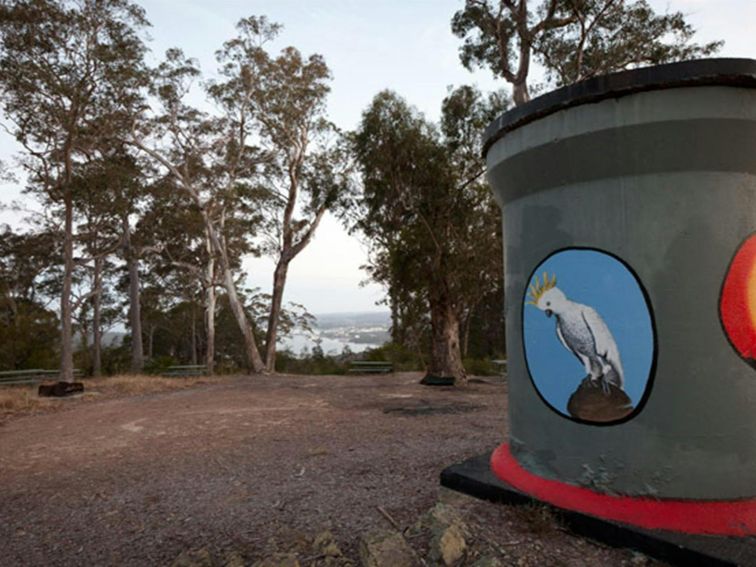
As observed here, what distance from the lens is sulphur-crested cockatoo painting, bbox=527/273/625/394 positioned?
3260 millimetres

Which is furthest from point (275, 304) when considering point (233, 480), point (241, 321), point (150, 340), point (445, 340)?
point (150, 340)

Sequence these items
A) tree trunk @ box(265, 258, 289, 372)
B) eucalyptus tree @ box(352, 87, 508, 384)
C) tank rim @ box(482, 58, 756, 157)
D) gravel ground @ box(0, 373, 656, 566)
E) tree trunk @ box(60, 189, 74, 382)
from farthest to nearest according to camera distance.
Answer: tree trunk @ box(265, 258, 289, 372)
tree trunk @ box(60, 189, 74, 382)
eucalyptus tree @ box(352, 87, 508, 384)
gravel ground @ box(0, 373, 656, 566)
tank rim @ box(482, 58, 756, 157)

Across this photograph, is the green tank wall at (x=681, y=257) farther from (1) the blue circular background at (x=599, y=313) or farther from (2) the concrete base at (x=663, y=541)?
(2) the concrete base at (x=663, y=541)

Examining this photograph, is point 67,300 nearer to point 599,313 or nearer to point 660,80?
point 599,313

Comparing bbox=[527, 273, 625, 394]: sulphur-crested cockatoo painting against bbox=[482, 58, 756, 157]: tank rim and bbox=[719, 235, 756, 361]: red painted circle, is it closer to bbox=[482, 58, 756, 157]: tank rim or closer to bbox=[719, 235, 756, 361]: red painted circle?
bbox=[719, 235, 756, 361]: red painted circle

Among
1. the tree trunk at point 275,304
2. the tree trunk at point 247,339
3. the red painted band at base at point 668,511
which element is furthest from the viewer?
the tree trunk at point 275,304

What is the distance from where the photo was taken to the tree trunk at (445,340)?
541 inches

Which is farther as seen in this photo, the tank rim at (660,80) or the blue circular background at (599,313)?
the blue circular background at (599,313)

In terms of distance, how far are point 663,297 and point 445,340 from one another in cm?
1086

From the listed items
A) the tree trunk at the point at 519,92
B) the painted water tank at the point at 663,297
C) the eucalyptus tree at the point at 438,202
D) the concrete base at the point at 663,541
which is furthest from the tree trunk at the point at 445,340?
the painted water tank at the point at 663,297

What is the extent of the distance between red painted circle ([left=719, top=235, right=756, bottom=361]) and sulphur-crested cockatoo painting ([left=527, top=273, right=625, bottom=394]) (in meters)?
0.73

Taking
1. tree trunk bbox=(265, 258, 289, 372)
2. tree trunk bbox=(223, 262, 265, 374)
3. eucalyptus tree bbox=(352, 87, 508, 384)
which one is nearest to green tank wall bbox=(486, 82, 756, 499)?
eucalyptus tree bbox=(352, 87, 508, 384)

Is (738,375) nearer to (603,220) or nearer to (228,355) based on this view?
(603,220)

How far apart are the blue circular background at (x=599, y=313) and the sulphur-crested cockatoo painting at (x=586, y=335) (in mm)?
37
